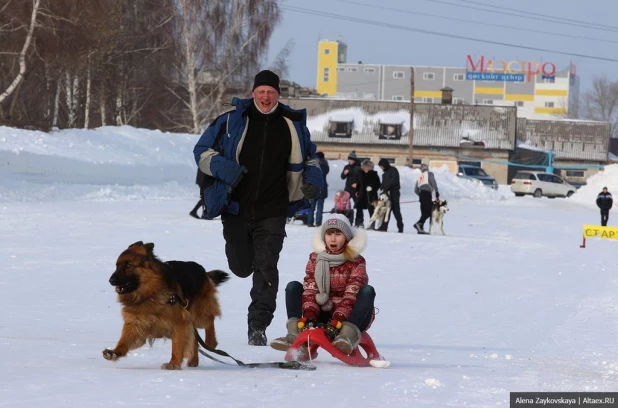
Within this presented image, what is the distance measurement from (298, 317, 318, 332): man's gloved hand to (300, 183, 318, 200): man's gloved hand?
1013 mm

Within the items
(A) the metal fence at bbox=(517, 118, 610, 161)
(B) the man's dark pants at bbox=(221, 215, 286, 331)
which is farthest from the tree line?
(A) the metal fence at bbox=(517, 118, 610, 161)

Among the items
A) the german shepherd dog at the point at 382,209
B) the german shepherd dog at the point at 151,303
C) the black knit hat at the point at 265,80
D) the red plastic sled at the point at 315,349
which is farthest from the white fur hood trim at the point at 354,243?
the german shepherd dog at the point at 382,209

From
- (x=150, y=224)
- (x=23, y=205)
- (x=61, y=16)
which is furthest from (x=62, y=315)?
(x=61, y=16)

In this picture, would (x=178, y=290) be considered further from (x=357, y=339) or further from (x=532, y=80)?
(x=532, y=80)

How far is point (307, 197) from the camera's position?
7.51 meters

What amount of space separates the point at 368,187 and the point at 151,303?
1720 centimetres

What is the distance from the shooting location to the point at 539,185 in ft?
177

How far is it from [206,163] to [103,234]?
34.3ft

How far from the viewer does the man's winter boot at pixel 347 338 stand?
6387 millimetres

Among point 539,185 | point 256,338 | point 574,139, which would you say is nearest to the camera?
point 256,338

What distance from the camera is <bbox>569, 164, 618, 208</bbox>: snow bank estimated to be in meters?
50.6

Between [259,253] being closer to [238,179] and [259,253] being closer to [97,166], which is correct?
[238,179]

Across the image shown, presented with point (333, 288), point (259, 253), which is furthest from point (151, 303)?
point (259, 253)

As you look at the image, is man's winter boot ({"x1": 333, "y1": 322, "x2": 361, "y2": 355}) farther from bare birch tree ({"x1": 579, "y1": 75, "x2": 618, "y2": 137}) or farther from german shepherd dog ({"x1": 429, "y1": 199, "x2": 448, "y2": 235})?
bare birch tree ({"x1": 579, "y1": 75, "x2": 618, "y2": 137})
